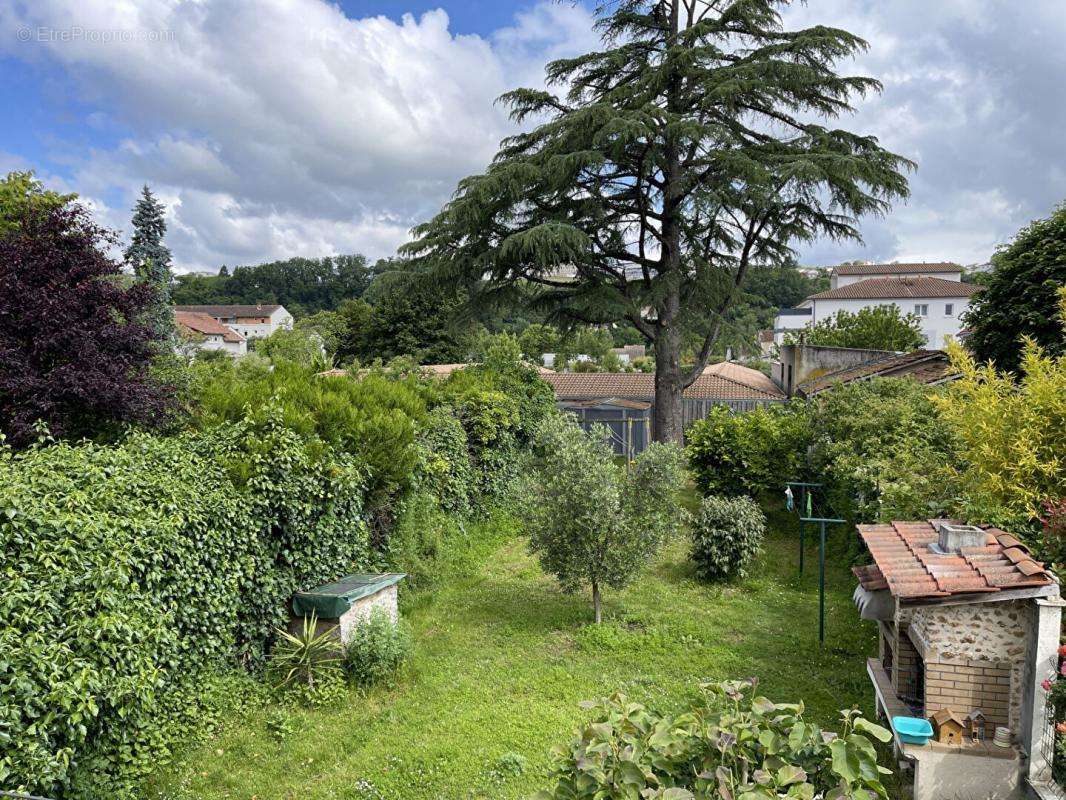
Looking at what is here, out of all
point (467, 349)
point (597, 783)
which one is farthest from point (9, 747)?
point (467, 349)

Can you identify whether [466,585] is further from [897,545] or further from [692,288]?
[692,288]

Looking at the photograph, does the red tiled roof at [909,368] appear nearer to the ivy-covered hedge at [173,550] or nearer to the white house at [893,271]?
the ivy-covered hedge at [173,550]

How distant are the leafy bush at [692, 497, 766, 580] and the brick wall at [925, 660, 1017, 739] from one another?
16.1ft

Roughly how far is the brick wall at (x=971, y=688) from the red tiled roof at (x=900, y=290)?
175 ft

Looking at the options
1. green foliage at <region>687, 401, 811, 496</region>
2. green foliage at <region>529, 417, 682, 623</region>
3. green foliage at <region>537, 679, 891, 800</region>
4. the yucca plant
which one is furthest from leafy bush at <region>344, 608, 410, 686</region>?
green foliage at <region>687, 401, 811, 496</region>

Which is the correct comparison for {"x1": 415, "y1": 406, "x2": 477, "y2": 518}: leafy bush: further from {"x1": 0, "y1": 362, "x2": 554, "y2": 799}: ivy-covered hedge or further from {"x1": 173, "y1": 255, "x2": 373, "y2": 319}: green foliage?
{"x1": 173, "y1": 255, "x2": 373, "y2": 319}: green foliage

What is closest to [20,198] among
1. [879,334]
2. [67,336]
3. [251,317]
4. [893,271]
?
[67,336]

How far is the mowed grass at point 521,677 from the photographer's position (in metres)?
4.84

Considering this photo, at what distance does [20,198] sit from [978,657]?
48.4ft

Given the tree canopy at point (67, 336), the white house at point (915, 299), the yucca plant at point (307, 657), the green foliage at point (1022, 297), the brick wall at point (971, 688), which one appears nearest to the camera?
the brick wall at point (971, 688)

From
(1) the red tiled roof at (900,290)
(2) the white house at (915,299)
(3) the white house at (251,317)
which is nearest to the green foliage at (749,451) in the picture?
(2) the white house at (915,299)

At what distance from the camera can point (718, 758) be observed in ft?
6.73

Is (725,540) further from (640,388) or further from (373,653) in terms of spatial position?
(640,388)

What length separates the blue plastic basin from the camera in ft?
13.6
